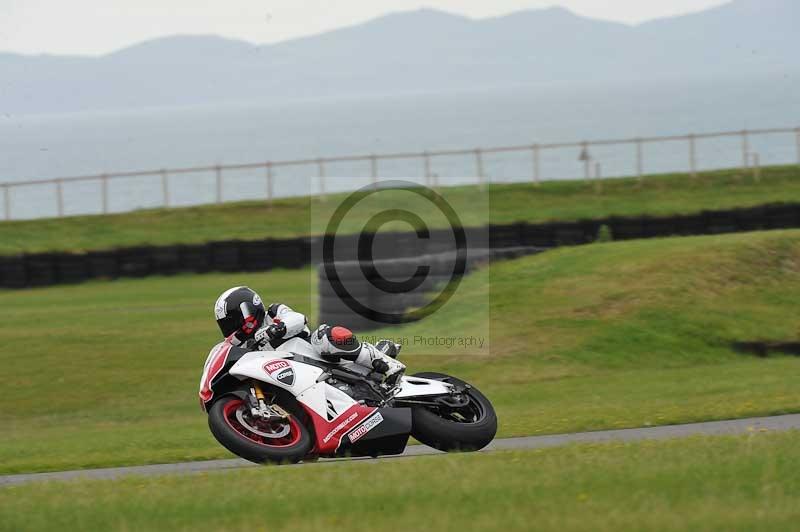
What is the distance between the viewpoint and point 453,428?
30.2 feet

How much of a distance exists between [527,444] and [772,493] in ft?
12.5

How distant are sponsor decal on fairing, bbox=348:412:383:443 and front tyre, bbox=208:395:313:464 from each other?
346 mm

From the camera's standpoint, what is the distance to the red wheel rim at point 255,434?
29.2 feet

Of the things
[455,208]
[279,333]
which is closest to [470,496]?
[279,333]

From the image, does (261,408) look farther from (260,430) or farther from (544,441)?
(544,441)

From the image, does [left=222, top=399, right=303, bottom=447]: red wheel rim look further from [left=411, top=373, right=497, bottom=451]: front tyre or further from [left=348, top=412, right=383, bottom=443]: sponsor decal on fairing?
[left=411, top=373, right=497, bottom=451]: front tyre

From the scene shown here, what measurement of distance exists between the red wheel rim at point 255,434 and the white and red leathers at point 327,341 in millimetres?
600

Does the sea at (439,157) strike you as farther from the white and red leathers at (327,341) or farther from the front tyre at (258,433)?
the front tyre at (258,433)

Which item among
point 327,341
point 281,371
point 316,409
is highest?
point 327,341

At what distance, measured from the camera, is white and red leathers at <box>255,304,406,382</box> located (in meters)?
9.25

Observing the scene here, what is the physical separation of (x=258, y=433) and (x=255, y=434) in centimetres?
3

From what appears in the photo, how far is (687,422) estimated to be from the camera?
11367 mm

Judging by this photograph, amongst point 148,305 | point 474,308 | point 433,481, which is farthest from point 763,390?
point 148,305

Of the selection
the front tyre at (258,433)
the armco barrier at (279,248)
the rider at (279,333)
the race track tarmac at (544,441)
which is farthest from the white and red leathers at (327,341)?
the armco barrier at (279,248)
